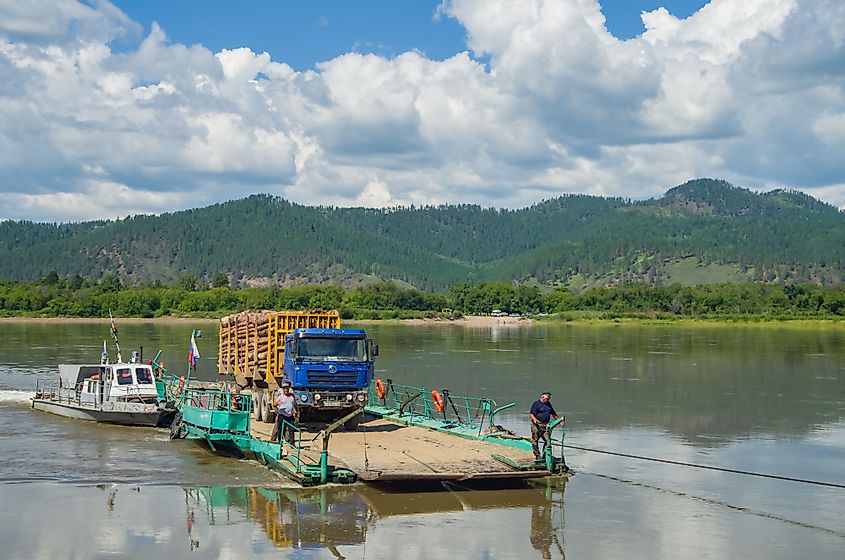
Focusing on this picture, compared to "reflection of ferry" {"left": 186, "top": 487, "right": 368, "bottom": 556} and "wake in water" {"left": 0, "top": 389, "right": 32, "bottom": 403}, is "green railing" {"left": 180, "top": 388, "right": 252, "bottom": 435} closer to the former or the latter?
"reflection of ferry" {"left": 186, "top": 487, "right": 368, "bottom": 556}

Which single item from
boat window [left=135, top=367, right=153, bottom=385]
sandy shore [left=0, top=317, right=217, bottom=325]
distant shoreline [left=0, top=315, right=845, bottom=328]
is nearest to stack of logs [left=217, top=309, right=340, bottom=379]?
boat window [left=135, top=367, right=153, bottom=385]

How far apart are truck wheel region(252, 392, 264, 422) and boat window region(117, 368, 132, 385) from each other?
226 inches

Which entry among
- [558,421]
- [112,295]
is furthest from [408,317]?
[558,421]

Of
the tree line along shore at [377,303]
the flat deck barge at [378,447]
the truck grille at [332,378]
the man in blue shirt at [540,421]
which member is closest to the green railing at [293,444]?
the flat deck barge at [378,447]

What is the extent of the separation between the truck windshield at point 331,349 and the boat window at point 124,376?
11.1 m

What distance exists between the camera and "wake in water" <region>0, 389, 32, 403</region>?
4425 centimetres

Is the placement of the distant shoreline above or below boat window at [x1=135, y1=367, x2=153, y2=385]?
above

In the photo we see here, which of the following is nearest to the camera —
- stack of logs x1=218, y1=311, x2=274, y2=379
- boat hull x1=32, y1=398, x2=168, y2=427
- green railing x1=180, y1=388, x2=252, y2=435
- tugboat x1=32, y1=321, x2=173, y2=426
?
green railing x1=180, y1=388, x2=252, y2=435

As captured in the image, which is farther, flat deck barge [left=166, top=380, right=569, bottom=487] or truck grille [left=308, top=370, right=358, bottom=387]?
truck grille [left=308, top=370, right=358, bottom=387]

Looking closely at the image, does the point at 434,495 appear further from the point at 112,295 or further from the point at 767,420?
the point at 112,295

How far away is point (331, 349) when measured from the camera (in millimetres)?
28484

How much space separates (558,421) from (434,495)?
137 inches

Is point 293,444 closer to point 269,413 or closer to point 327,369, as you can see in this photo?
point 327,369

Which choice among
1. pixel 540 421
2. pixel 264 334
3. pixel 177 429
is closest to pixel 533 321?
pixel 264 334
